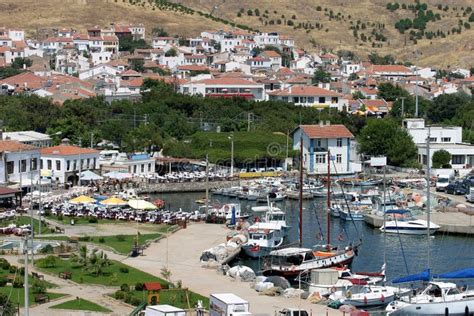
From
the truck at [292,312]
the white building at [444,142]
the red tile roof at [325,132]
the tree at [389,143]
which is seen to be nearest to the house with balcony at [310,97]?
the white building at [444,142]

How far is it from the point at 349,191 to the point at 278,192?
10.9 feet

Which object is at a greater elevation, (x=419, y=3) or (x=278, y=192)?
(x=419, y=3)

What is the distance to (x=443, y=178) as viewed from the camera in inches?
2267

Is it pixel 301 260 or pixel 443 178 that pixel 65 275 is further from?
pixel 443 178

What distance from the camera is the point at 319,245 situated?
4122 cm

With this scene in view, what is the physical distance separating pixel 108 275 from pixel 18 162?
21035 mm

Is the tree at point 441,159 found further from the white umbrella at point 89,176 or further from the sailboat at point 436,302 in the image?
the sailboat at point 436,302

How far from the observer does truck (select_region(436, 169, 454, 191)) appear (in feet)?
185

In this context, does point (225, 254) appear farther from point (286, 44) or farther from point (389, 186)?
point (286, 44)

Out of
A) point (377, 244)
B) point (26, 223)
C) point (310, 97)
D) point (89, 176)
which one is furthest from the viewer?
point (310, 97)

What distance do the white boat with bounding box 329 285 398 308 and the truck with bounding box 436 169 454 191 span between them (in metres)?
24.2

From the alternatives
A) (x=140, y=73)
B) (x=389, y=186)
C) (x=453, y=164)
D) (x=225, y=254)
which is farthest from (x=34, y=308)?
(x=140, y=73)

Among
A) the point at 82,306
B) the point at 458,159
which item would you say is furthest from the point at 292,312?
the point at 458,159

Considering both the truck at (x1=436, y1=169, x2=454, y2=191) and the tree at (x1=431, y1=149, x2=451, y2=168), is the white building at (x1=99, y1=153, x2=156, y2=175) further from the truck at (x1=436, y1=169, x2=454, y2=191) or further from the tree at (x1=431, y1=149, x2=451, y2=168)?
the tree at (x1=431, y1=149, x2=451, y2=168)
